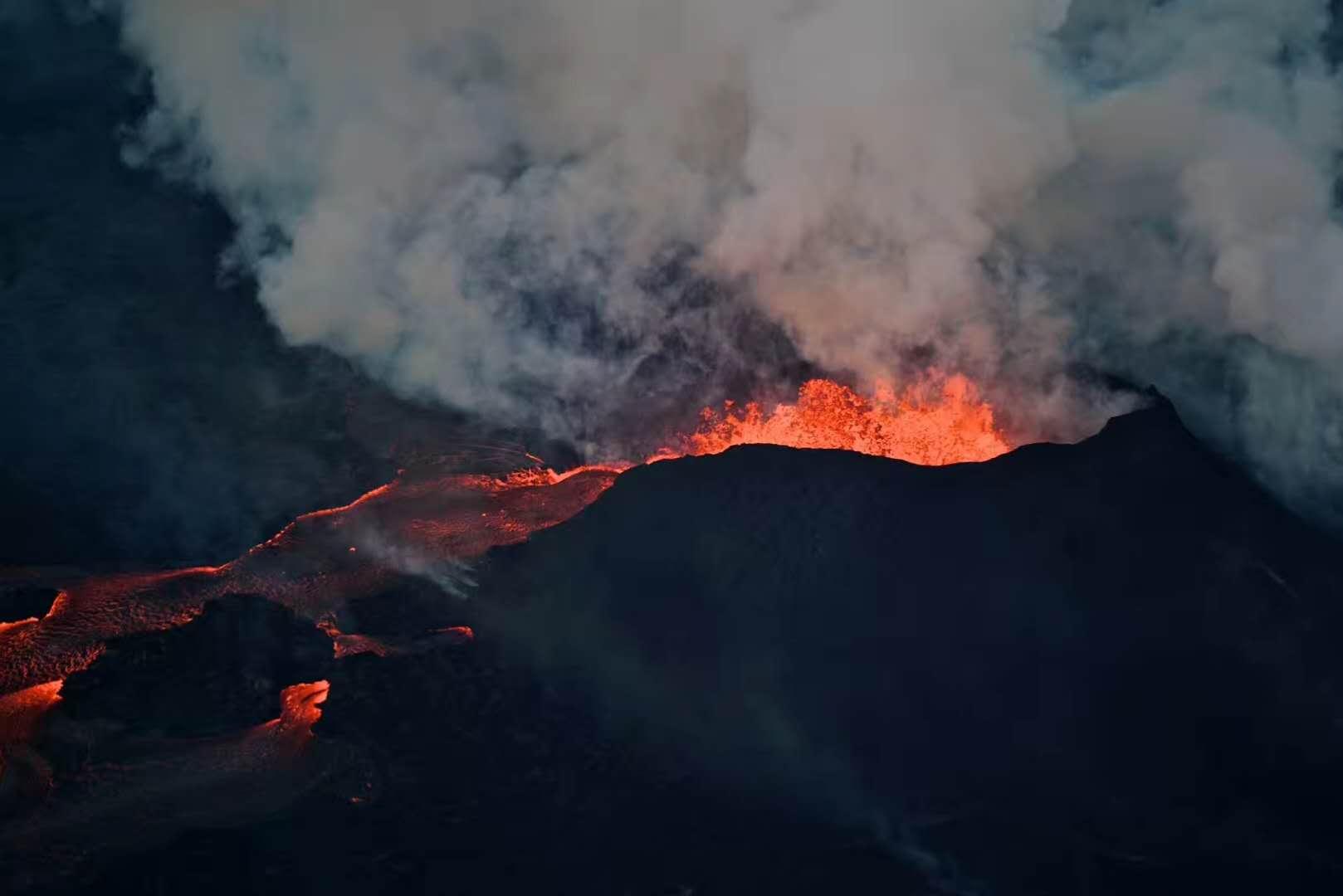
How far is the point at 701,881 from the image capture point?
39.4 feet

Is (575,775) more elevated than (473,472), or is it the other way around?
(473,472)

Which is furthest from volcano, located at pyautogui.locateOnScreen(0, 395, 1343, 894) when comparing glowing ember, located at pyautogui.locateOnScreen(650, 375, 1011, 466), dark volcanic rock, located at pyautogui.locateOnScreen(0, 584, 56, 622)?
dark volcanic rock, located at pyautogui.locateOnScreen(0, 584, 56, 622)

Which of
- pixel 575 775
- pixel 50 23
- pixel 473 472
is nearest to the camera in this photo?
pixel 575 775

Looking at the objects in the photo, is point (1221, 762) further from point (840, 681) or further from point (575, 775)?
point (575, 775)

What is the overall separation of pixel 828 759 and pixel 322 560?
692cm

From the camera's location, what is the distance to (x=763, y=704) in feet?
44.8

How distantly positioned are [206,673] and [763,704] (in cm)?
679

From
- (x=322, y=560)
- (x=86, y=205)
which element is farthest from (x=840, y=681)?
(x=86, y=205)

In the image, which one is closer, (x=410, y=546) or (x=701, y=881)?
(x=701, y=881)

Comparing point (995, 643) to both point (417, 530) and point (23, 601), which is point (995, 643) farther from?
point (23, 601)

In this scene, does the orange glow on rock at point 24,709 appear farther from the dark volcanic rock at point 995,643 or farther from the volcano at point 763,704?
the dark volcanic rock at point 995,643

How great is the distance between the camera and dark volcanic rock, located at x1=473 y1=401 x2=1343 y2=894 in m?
12.9

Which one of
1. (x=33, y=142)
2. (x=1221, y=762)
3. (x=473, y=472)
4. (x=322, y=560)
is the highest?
(x=33, y=142)

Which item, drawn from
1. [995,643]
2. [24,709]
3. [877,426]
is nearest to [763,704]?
[995,643]
